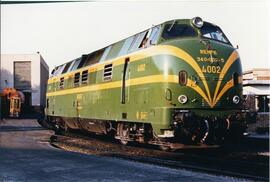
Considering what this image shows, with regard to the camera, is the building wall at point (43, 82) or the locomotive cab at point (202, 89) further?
the building wall at point (43, 82)

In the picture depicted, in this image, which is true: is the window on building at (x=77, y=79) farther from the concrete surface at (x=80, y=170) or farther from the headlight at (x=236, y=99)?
the headlight at (x=236, y=99)

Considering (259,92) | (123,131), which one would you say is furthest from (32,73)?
(123,131)

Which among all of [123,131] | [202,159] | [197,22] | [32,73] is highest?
[32,73]

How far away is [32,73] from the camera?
181ft

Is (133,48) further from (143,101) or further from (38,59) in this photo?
(38,59)

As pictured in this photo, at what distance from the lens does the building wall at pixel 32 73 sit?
2098 inches

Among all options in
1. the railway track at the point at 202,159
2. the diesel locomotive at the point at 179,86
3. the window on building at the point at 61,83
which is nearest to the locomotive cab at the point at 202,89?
the diesel locomotive at the point at 179,86

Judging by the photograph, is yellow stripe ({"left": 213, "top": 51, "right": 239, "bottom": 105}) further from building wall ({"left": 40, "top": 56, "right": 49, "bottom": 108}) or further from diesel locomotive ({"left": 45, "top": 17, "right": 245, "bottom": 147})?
building wall ({"left": 40, "top": 56, "right": 49, "bottom": 108})

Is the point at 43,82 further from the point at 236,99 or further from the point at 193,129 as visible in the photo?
the point at 193,129

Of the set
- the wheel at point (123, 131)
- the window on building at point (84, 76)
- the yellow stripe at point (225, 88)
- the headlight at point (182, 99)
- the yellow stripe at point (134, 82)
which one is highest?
the window on building at point (84, 76)

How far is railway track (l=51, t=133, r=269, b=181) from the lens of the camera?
29.9 ft

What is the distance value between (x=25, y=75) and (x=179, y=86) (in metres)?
46.7

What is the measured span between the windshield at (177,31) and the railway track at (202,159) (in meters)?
3.31

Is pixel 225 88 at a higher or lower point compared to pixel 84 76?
lower
